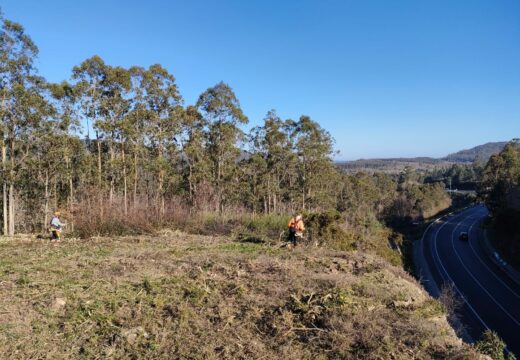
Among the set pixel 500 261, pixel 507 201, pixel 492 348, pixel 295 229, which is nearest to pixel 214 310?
pixel 492 348

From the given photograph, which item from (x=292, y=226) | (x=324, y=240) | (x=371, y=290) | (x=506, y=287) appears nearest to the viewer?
(x=371, y=290)

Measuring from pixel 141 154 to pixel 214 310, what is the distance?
1853 cm

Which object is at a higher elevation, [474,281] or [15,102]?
[15,102]

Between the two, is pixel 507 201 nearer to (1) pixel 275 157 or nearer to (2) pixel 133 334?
(1) pixel 275 157

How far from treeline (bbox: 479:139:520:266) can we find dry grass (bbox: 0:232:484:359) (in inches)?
1078

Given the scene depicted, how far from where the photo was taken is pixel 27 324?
390 centimetres

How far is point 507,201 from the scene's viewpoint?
32438mm

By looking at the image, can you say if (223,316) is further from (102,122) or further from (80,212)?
(102,122)

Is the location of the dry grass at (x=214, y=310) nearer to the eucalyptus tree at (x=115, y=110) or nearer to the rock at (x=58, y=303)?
the rock at (x=58, y=303)

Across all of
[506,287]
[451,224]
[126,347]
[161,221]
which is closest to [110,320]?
[126,347]

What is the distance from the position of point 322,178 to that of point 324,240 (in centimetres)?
1853

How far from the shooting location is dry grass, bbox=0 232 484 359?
3504mm

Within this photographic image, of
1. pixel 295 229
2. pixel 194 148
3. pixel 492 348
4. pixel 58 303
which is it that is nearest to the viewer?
pixel 492 348

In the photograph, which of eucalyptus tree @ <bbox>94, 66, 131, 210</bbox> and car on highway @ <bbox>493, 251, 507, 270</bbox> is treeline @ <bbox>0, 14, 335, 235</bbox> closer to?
eucalyptus tree @ <bbox>94, 66, 131, 210</bbox>
